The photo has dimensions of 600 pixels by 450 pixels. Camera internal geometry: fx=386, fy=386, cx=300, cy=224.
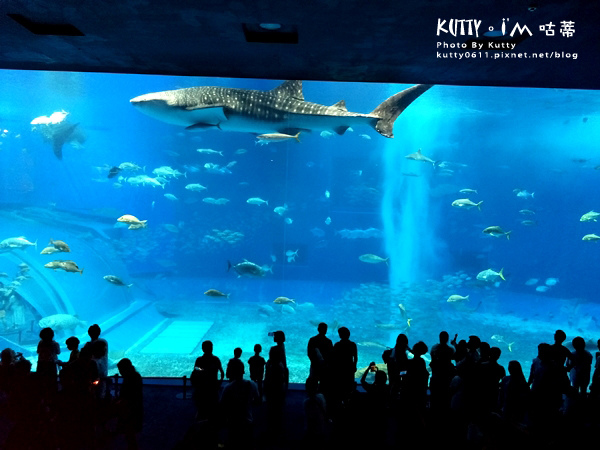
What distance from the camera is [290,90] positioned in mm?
7023

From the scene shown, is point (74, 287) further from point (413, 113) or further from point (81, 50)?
point (413, 113)

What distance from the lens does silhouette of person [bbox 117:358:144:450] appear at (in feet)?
11.1

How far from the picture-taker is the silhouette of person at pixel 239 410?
10.9ft

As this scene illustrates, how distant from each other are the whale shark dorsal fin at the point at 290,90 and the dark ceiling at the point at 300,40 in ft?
3.65

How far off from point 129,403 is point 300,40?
4.28 metres

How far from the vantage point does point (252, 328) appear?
16969 mm

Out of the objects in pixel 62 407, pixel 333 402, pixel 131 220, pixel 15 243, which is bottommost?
pixel 333 402

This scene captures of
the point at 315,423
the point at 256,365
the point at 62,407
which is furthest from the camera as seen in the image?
the point at 256,365

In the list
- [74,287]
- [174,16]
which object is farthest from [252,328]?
[174,16]

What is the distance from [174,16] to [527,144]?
39075mm

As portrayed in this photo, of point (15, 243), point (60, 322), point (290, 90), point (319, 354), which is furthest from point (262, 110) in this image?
point (60, 322)

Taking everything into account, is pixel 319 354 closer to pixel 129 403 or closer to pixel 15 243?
pixel 129 403

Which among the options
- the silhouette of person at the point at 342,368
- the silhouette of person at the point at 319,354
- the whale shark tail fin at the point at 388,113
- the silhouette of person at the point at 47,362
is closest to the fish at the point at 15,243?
the silhouette of person at the point at 47,362

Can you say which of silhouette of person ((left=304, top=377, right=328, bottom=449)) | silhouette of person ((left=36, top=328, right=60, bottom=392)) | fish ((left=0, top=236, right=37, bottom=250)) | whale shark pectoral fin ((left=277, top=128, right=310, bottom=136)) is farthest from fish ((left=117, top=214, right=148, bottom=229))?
silhouette of person ((left=304, top=377, right=328, bottom=449))
